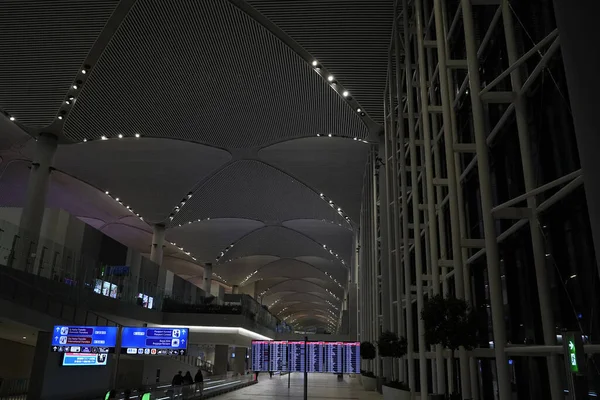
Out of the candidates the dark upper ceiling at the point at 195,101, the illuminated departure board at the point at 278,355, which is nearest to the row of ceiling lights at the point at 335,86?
the dark upper ceiling at the point at 195,101

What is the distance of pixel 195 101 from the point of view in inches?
Result: 899

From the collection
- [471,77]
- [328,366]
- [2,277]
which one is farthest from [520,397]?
[2,277]

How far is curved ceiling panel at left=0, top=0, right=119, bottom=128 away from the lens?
17.0 m

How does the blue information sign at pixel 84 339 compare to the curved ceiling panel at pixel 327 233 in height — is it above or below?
below

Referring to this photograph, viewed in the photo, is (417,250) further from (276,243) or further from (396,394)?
(276,243)

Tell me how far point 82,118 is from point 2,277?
11399 mm

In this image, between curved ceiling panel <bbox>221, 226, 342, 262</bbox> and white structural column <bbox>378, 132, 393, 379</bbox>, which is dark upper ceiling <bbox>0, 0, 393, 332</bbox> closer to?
white structural column <bbox>378, 132, 393, 379</bbox>

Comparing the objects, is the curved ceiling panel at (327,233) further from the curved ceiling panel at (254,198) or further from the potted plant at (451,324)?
the potted plant at (451,324)

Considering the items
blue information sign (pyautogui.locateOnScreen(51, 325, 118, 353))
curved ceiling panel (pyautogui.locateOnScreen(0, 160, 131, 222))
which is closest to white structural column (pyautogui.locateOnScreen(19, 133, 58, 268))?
curved ceiling panel (pyautogui.locateOnScreen(0, 160, 131, 222))

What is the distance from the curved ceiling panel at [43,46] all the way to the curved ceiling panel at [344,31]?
6.10 meters

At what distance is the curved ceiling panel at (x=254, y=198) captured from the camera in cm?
3182

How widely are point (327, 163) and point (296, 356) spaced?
1690cm

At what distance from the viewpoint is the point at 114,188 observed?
108 feet

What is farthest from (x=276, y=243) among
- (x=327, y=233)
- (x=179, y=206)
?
(x=179, y=206)
